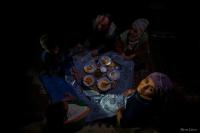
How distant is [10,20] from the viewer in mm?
4387

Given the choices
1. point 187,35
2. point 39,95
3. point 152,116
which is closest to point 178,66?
point 187,35

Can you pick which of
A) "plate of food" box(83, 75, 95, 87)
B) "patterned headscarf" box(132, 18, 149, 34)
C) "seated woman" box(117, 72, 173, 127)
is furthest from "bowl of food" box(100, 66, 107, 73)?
"patterned headscarf" box(132, 18, 149, 34)

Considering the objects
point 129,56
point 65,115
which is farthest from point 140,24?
point 65,115

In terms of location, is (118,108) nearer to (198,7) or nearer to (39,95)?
(39,95)

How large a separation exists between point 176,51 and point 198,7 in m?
0.92

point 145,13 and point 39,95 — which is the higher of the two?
point 145,13

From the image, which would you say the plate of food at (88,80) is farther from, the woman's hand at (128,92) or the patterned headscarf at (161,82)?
the patterned headscarf at (161,82)

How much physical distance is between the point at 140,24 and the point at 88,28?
2.43 feet

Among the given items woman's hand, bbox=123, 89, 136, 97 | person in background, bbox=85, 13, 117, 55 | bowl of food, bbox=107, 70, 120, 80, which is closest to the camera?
woman's hand, bbox=123, 89, 136, 97

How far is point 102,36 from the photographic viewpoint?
14.3 ft

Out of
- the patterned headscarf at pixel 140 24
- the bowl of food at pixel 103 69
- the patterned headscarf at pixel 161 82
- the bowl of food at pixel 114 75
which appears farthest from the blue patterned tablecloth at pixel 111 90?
the patterned headscarf at pixel 140 24

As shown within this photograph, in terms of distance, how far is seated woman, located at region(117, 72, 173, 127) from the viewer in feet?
12.1

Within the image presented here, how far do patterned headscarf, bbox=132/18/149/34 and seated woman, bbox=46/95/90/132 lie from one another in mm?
1401

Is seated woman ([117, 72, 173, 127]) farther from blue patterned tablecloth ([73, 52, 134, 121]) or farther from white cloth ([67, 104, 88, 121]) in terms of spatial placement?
white cloth ([67, 104, 88, 121])
